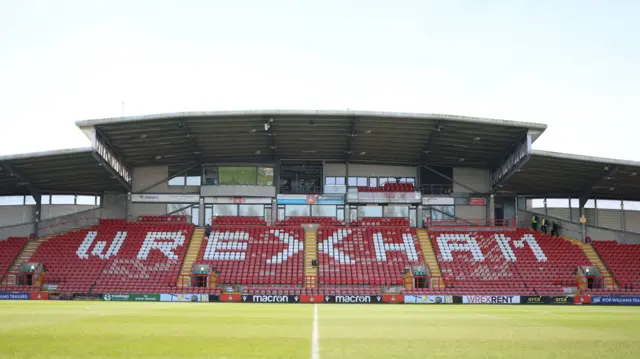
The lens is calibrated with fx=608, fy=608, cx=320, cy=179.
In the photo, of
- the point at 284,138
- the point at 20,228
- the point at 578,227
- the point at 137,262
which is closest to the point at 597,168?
the point at 578,227

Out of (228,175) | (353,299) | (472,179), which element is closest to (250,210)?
(228,175)

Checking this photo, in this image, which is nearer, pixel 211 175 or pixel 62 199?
pixel 62 199

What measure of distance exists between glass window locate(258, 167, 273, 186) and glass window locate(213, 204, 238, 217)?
3.07 m

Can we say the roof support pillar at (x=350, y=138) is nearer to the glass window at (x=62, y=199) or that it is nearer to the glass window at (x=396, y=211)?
the glass window at (x=396, y=211)

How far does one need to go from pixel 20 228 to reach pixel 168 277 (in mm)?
15019

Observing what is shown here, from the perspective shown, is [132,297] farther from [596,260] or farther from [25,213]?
[596,260]

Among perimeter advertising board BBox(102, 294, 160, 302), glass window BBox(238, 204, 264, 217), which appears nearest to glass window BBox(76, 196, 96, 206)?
glass window BBox(238, 204, 264, 217)

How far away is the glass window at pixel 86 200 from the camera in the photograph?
5025 centimetres

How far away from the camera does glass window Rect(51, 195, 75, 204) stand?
4959 cm

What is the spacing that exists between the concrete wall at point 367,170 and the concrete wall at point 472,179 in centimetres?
355

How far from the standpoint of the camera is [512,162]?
4441 centimetres

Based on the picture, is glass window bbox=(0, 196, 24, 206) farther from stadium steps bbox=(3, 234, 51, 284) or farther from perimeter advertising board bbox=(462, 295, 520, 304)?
perimeter advertising board bbox=(462, 295, 520, 304)

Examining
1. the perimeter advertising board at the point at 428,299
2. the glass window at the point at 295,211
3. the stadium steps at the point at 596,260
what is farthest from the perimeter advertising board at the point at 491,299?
the glass window at the point at 295,211

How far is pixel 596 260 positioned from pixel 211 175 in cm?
3088
